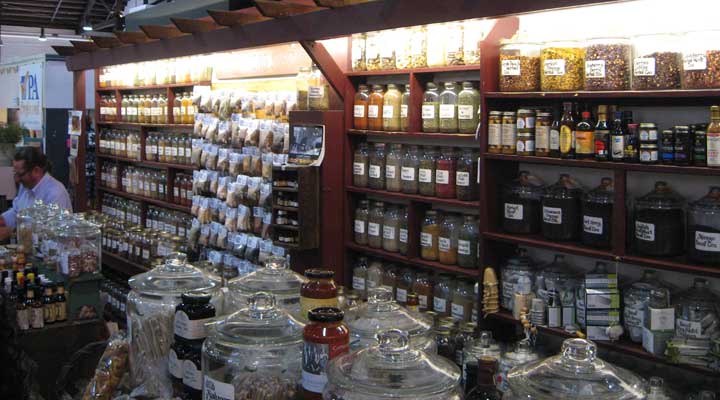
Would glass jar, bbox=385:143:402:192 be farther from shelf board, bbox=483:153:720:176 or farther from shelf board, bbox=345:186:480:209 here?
shelf board, bbox=483:153:720:176

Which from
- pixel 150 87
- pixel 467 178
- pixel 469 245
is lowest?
pixel 469 245

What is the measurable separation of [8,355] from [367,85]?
3728 mm

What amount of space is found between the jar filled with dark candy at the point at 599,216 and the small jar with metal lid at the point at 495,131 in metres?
0.54

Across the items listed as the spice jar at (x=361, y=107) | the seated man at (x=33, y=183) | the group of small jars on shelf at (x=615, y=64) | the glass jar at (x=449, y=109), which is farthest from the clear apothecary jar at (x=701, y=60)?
the seated man at (x=33, y=183)

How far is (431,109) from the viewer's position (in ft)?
14.4

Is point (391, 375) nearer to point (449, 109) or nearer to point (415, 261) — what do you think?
point (449, 109)

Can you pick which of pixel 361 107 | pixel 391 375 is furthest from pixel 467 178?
pixel 391 375

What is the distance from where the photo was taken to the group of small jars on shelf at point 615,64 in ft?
10.3

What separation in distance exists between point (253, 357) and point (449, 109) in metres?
2.81

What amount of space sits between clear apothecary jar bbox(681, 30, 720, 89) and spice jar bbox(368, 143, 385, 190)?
6.69ft

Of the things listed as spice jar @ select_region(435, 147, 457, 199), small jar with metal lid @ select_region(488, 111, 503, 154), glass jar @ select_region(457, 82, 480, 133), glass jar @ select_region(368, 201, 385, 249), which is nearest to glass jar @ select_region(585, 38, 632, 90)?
small jar with metal lid @ select_region(488, 111, 503, 154)

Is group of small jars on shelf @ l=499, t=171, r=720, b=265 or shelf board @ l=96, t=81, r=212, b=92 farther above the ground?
shelf board @ l=96, t=81, r=212, b=92

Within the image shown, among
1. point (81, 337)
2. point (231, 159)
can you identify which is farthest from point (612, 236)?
point (231, 159)

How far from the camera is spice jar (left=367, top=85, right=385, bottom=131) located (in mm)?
4773
